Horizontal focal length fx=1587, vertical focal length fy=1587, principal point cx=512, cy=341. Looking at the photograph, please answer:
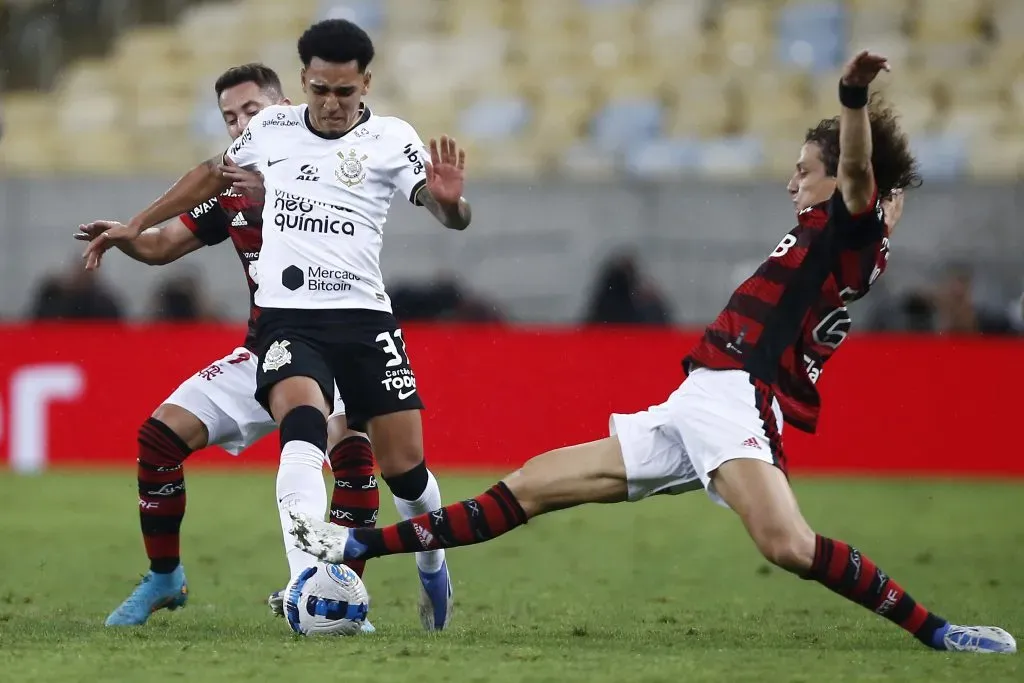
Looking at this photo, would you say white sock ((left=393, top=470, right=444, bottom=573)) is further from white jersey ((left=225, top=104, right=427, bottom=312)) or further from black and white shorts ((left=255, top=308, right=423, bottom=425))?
white jersey ((left=225, top=104, right=427, bottom=312))

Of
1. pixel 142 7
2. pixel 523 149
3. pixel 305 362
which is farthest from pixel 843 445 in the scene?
pixel 142 7

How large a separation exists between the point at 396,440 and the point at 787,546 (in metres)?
1.74

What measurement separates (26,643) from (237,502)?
20.9 ft

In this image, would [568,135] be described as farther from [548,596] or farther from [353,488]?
[353,488]

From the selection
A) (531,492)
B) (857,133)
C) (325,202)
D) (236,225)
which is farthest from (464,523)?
(857,133)

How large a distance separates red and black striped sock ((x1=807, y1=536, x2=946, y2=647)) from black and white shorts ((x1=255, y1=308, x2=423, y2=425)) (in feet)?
5.90

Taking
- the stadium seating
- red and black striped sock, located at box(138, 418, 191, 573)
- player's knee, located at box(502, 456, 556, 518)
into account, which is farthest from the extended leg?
the stadium seating

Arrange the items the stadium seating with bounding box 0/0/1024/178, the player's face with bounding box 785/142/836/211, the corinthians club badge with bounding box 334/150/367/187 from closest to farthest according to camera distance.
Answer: the player's face with bounding box 785/142/836/211, the corinthians club badge with bounding box 334/150/367/187, the stadium seating with bounding box 0/0/1024/178

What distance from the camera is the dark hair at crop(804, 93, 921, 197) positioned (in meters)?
5.94

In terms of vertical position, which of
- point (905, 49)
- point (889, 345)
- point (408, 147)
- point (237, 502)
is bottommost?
point (237, 502)

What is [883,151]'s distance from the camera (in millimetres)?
5941

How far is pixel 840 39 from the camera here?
1809 cm

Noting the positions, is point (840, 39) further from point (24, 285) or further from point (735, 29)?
point (24, 285)

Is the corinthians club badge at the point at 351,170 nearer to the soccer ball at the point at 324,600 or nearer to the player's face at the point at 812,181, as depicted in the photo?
the soccer ball at the point at 324,600
